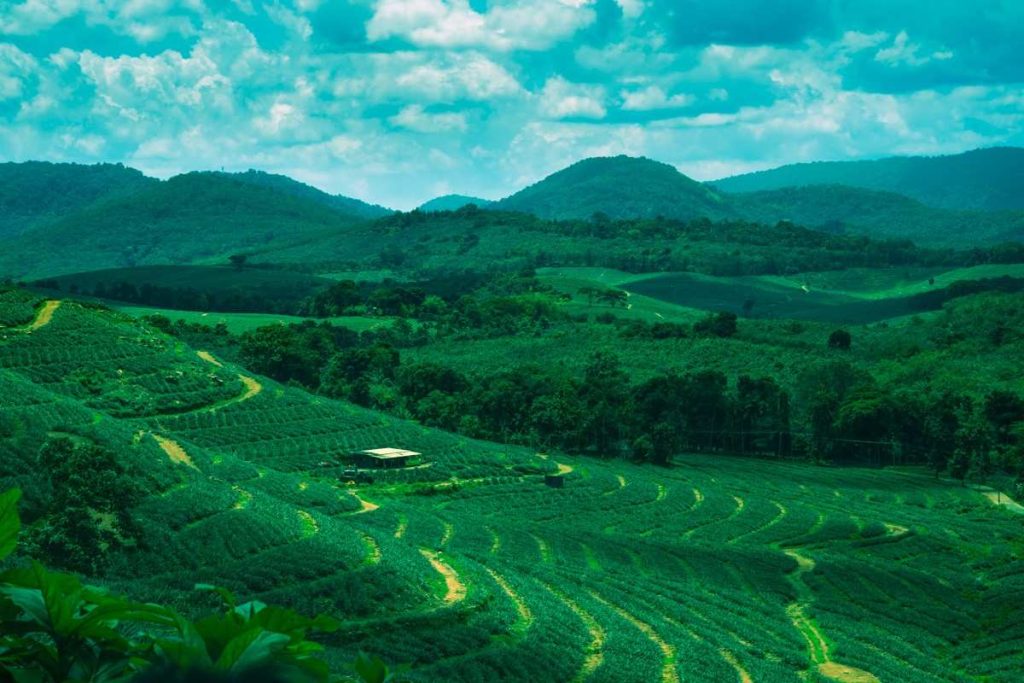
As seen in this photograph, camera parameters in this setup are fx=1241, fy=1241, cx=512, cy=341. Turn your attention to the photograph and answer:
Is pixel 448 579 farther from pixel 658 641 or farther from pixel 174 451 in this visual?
pixel 174 451

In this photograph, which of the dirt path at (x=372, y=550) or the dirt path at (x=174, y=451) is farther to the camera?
the dirt path at (x=174, y=451)

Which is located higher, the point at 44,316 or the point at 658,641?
the point at 44,316

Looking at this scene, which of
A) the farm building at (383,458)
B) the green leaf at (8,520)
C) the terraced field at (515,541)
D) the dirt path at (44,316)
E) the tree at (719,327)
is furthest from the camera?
the tree at (719,327)

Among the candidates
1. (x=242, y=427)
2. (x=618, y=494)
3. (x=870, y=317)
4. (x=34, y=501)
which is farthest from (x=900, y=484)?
(x=870, y=317)

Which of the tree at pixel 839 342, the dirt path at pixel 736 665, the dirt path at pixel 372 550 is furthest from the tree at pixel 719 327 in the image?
the dirt path at pixel 736 665

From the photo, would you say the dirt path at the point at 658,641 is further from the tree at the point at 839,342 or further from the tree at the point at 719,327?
the tree at the point at 839,342

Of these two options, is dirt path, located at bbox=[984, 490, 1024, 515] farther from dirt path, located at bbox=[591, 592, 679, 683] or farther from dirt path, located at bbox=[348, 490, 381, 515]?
dirt path, located at bbox=[591, 592, 679, 683]

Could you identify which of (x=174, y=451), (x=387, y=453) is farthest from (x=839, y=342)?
(x=174, y=451)

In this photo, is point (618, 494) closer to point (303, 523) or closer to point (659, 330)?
point (303, 523)
